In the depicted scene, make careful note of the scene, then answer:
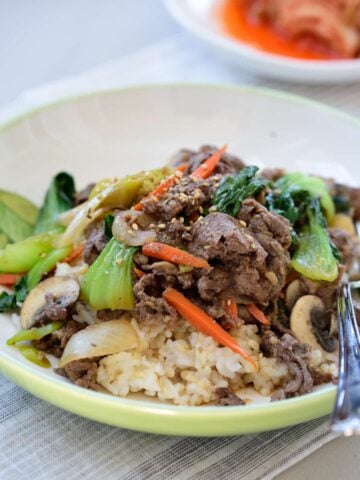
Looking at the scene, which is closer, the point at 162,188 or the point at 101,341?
the point at 101,341

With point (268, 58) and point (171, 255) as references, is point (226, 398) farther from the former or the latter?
point (268, 58)

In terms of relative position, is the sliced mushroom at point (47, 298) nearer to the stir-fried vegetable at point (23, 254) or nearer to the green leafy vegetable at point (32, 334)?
the green leafy vegetable at point (32, 334)

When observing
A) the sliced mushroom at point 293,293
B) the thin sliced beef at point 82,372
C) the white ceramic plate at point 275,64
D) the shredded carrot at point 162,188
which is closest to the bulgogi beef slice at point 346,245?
the sliced mushroom at point 293,293

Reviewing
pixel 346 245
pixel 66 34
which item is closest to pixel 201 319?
pixel 346 245

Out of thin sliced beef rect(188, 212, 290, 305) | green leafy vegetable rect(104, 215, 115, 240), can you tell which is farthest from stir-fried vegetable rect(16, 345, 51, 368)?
thin sliced beef rect(188, 212, 290, 305)

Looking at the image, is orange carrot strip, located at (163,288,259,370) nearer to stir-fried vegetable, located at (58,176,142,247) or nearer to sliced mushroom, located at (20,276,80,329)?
sliced mushroom, located at (20,276,80,329)

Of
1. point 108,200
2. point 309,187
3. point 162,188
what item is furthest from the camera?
point 309,187
